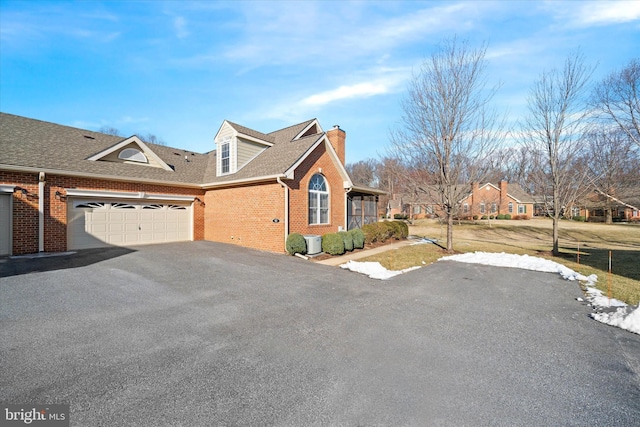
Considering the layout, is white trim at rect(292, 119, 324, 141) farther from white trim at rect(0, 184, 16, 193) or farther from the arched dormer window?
white trim at rect(0, 184, 16, 193)

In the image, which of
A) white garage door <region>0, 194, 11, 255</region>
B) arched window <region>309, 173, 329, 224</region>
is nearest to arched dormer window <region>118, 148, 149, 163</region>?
white garage door <region>0, 194, 11, 255</region>

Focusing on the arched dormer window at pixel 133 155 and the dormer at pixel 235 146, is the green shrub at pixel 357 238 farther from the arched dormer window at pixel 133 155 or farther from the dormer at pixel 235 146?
the arched dormer window at pixel 133 155

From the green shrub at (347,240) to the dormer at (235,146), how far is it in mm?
6908

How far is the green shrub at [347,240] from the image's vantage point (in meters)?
12.9

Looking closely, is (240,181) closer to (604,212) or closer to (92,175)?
(92,175)

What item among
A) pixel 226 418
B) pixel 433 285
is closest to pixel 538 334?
pixel 433 285

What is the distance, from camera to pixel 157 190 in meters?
14.3

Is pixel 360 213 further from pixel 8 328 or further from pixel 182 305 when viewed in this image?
pixel 8 328

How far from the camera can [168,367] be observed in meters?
3.55

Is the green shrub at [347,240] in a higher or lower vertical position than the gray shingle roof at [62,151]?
lower

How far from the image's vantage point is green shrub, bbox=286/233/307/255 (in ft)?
38.7

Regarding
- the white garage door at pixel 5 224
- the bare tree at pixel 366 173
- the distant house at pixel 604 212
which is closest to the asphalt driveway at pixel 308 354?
the white garage door at pixel 5 224

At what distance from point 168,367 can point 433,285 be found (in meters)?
6.60

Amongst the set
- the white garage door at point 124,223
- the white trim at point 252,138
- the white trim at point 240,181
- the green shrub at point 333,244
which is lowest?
the green shrub at point 333,244
